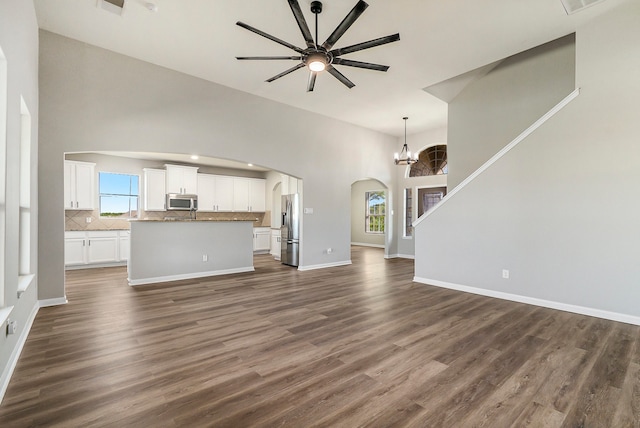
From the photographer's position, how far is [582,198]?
3.81 meters

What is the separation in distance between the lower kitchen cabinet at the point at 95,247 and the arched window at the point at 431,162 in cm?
784

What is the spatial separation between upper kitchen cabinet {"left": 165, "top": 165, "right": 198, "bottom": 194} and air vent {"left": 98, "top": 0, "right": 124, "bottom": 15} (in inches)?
200

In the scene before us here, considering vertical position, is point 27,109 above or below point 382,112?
below

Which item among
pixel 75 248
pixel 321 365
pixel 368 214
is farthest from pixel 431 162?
pixel 75 248

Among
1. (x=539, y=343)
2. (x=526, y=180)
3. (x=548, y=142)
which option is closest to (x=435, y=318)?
(x=539, y=343)

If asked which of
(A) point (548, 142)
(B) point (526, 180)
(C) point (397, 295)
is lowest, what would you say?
(C) point (397, 295)

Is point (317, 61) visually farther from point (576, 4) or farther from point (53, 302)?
point (53, 302)

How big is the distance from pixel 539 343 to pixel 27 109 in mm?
5561

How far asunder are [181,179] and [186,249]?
339 centimetres

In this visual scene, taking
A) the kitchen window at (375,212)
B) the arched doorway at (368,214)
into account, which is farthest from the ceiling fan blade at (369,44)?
the kitchen window at (375,212)

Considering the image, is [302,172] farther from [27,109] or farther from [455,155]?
[27,109]

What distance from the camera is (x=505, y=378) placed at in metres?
2.30

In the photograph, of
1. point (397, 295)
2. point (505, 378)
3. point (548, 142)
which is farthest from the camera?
point (397, 295)

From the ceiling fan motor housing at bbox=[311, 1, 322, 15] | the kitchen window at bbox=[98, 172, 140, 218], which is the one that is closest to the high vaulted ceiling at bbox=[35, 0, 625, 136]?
the ceiling fan motor housing at bbox=[311, 1, 322, 15]
